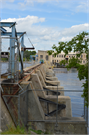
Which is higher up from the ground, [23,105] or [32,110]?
[23,105]

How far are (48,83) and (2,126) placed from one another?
2265cm

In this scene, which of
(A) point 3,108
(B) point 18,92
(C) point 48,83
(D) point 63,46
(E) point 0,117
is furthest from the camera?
(C) point 48,83

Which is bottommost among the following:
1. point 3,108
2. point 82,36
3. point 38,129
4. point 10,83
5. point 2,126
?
point 38,129

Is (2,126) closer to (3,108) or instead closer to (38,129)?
(3,108)

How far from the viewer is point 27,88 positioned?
11.0 metres

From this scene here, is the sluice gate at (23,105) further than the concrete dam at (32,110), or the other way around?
the sluice gate at (23,105)

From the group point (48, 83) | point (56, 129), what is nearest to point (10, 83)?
point (56, 129)

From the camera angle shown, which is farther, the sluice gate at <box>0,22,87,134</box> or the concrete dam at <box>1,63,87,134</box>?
the sluice gate at <box>0,22,87,134</box>

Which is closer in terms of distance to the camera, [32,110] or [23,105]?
[23,105]

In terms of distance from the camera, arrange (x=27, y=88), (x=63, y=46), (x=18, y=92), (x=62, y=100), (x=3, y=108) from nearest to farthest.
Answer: (x=3, y=108), (x=63, y=46), (x=18, y=92), (x=27, y=88), (x=62, y=100)

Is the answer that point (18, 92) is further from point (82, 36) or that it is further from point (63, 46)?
point (82, 36)

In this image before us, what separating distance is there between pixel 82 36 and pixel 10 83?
4.29m

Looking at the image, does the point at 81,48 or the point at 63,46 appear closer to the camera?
the point at 81,48

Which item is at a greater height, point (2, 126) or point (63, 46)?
point (63, 46)
